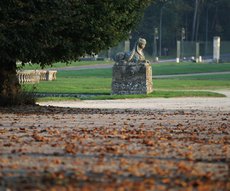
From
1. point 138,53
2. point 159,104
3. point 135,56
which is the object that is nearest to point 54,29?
point 159,104

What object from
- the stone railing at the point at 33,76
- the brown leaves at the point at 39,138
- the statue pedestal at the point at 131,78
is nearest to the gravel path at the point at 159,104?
the statue pedestal at the point at 131,78

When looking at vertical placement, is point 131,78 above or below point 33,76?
above

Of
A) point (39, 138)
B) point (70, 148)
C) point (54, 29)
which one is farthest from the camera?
point (54, 29)

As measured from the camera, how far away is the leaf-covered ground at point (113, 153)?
1109 cm

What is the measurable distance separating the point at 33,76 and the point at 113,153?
36466 mm

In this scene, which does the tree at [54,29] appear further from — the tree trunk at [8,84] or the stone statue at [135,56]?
the stone statue at [135,56]

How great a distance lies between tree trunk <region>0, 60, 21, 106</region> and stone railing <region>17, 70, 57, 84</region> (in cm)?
1631

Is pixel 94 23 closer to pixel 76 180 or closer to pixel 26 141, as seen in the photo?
pixel 26 141

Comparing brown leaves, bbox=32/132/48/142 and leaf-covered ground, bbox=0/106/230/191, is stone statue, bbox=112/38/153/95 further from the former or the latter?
brown leaves, bbox=32/132/48/142

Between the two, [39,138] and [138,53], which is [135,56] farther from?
[39,138]

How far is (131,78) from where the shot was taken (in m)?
41.2

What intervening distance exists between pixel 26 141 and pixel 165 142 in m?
2.37

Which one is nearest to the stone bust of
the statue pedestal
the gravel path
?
the statue pedestal

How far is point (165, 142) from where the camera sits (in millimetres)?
16500
